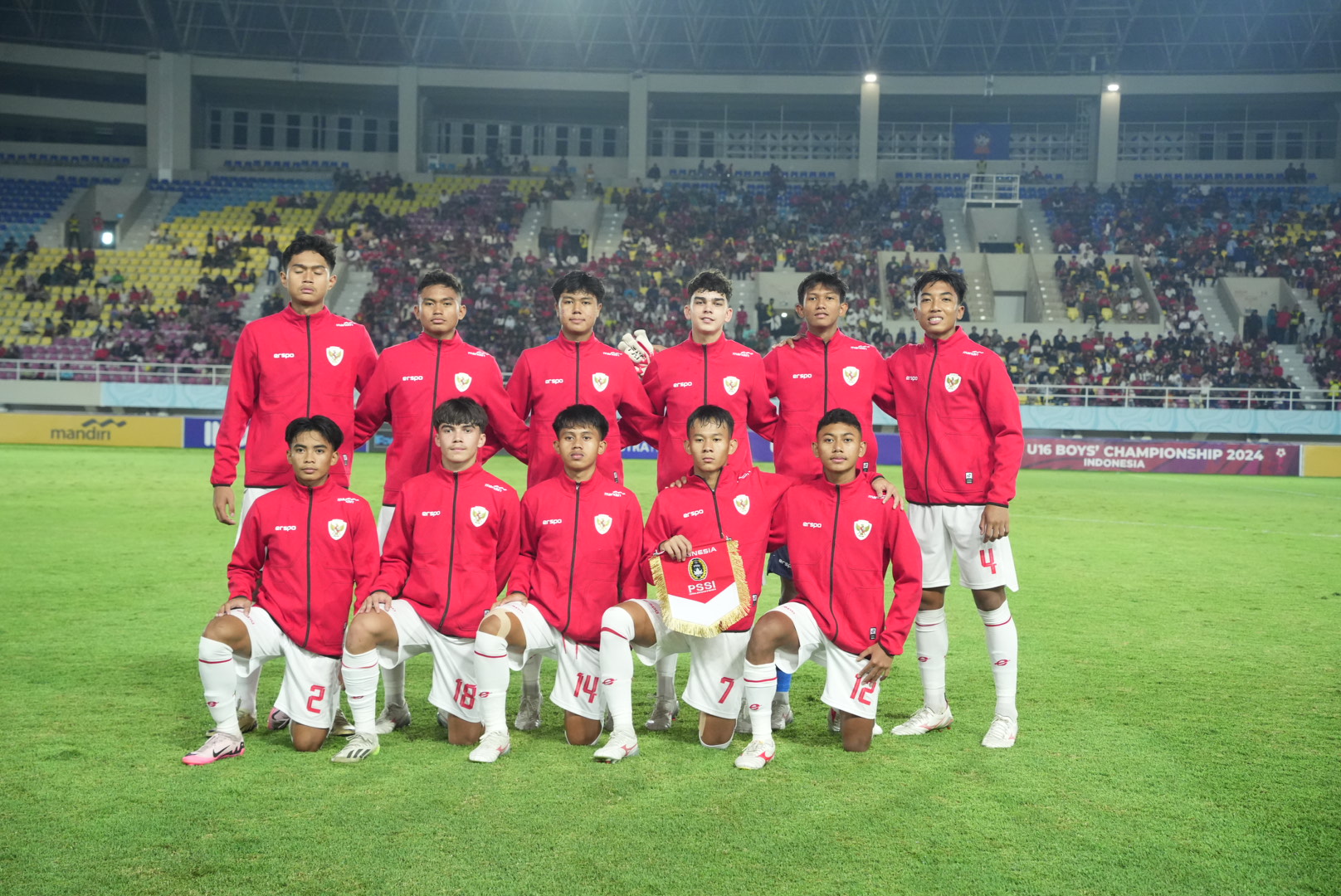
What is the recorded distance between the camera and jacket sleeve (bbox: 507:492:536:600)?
5.43 meters

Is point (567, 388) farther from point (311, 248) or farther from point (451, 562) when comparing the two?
point (311, 248)

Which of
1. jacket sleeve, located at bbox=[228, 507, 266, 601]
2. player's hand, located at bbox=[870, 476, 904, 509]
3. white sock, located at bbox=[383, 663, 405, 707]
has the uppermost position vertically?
player's hand, located at bbox=[870, 476, 904, 509]

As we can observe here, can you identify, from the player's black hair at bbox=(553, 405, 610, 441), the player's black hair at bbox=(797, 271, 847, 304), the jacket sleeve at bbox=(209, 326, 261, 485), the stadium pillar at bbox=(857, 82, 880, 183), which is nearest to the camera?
the player's black hair at bbox=(553, 405, 610, 441)

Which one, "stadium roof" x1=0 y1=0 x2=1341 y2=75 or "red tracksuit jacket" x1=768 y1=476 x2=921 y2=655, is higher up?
"stadium roof" x1=0 y1=0 x2=1341 y2=75

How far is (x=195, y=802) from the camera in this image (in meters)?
4.23

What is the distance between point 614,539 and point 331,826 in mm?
1982

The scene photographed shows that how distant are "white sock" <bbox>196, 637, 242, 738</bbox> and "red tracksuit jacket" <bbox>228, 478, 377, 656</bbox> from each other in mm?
340

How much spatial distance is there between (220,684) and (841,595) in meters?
2.91

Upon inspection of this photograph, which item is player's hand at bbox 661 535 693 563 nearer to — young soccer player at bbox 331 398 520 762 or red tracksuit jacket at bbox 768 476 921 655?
red tracksuit jacket at bbox 768 476 921 655

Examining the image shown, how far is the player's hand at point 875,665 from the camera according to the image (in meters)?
5.12

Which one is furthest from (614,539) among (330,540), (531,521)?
(330,540)

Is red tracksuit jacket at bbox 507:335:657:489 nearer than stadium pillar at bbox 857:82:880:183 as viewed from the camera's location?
Yes

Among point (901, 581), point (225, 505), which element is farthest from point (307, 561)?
point (901, 581)

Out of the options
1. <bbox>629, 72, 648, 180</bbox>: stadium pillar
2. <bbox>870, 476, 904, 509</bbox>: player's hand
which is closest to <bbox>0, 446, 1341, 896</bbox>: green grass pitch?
<bbox>870, 476, 904, 509</bbox>: player's hand
